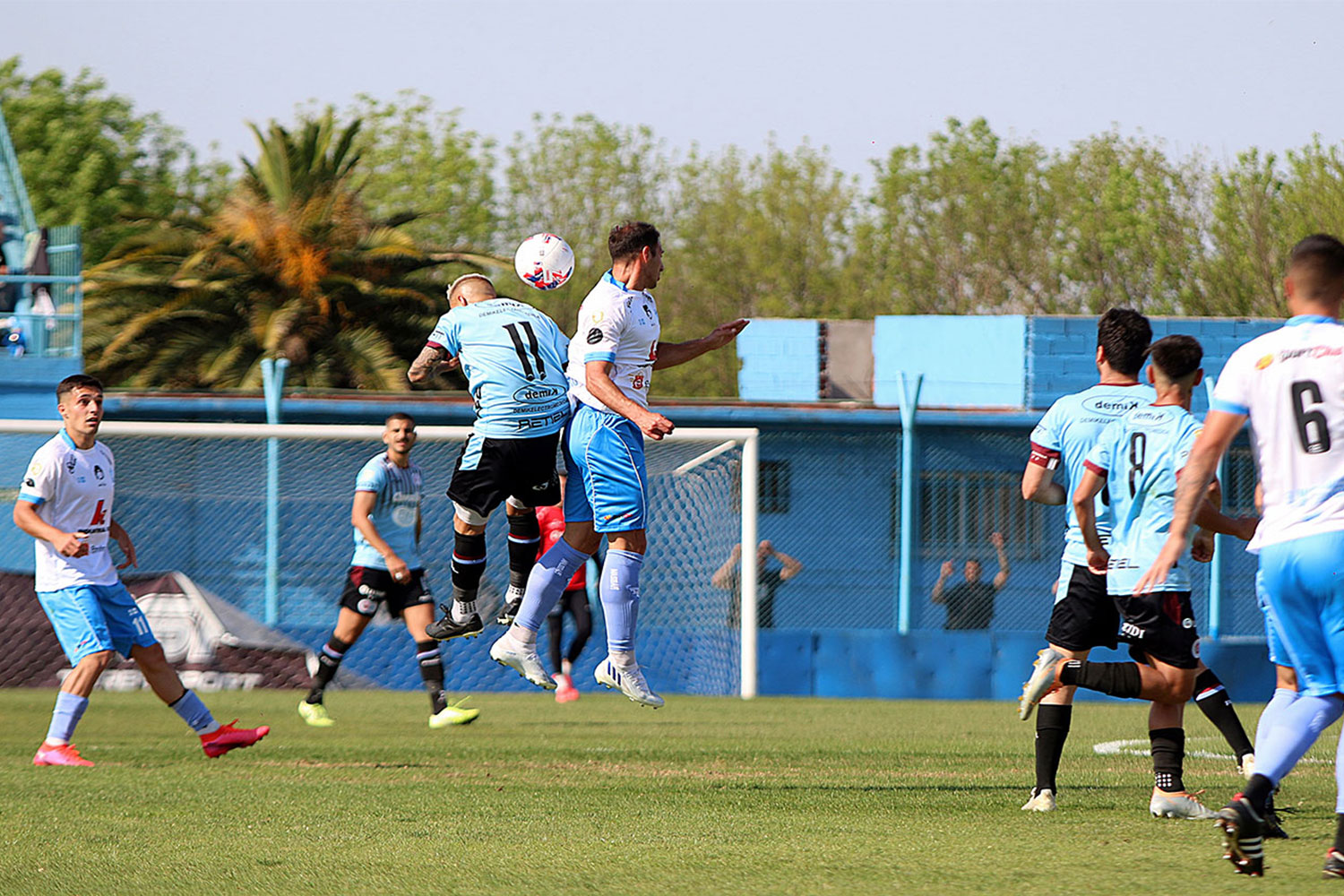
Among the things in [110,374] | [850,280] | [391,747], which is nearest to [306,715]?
[391,747]

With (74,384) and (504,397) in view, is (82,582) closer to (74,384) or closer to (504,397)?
(74,384)

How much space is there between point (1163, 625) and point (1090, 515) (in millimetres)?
612

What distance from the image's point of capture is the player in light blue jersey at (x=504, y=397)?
827 centimetres

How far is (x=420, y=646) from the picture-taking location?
12.9 meters

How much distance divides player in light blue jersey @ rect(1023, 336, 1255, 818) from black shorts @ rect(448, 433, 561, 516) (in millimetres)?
2664

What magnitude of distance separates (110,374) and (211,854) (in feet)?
77.8

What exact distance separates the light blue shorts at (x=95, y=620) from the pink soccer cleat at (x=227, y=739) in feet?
2.36

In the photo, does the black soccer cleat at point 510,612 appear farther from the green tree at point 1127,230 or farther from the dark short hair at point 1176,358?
the green tree at point 1127,230

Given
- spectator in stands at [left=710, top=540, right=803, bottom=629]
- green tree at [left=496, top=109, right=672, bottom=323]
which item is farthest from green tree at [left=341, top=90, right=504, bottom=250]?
spectator in stands at [left=710, top=540, right=803, bottom=629]

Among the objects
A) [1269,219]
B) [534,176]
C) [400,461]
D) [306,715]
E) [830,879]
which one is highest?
[534,176]

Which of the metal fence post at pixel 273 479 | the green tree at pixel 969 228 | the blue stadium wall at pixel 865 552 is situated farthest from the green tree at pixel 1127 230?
the metal fence post at pixel 273 479

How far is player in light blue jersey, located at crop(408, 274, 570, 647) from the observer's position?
827 cm

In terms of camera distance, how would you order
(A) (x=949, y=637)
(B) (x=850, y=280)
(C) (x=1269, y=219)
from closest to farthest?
(A) (x=949, y=637), (C) (x=1269, y=219), (B) (x=850, y=280)

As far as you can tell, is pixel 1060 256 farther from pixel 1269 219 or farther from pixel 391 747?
pixel 391 747
